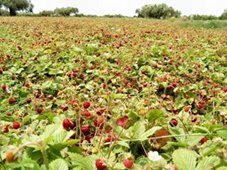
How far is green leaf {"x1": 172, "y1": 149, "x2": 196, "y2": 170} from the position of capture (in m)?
1.50

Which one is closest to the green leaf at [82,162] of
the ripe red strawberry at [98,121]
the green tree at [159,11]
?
the ripe red strawberry at [98,121]

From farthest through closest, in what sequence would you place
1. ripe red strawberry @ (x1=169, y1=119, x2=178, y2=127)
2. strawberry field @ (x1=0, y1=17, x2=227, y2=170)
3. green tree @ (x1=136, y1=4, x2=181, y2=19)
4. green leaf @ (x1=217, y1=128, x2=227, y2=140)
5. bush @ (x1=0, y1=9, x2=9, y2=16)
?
green tree @ (x1=136, y1=4, x2=181, y2=19) → bush @ (x1=0, y1=9, x2=9, y2=16) → ripe red strawberry @ (x1=169, y1=119, x2=178, y2=127) → green leaf @ (x1=217, y1=128, x2=227, y2=140) → strawberry field @ (x1=0, y1=17, x2=227, y2=170)

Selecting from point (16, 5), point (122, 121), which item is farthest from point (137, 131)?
point (16, 5)

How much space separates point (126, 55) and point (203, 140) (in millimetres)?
4147

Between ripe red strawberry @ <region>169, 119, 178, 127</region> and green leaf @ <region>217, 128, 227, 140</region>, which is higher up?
green leaf @ <region>217, 128, 227, 140</region>

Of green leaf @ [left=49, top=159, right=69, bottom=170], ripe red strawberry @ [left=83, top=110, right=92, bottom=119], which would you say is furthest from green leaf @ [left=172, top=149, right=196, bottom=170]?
ripe red strawberry @ [left=83, top=110, right=92, bottom=119]

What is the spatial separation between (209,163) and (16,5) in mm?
62103

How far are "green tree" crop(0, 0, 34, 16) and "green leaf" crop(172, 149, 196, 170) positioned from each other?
58.0m

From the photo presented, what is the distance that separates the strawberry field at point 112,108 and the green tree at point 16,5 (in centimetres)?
5269

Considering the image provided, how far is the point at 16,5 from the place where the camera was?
60219 mm

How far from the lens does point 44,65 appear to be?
17.2 feet

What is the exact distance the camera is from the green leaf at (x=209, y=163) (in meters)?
1.49

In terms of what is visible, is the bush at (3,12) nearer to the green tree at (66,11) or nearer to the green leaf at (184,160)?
the green tree at (66,11)

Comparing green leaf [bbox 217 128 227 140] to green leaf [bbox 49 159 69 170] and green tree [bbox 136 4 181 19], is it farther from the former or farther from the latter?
green tree [bbox 136 4 181 19]
